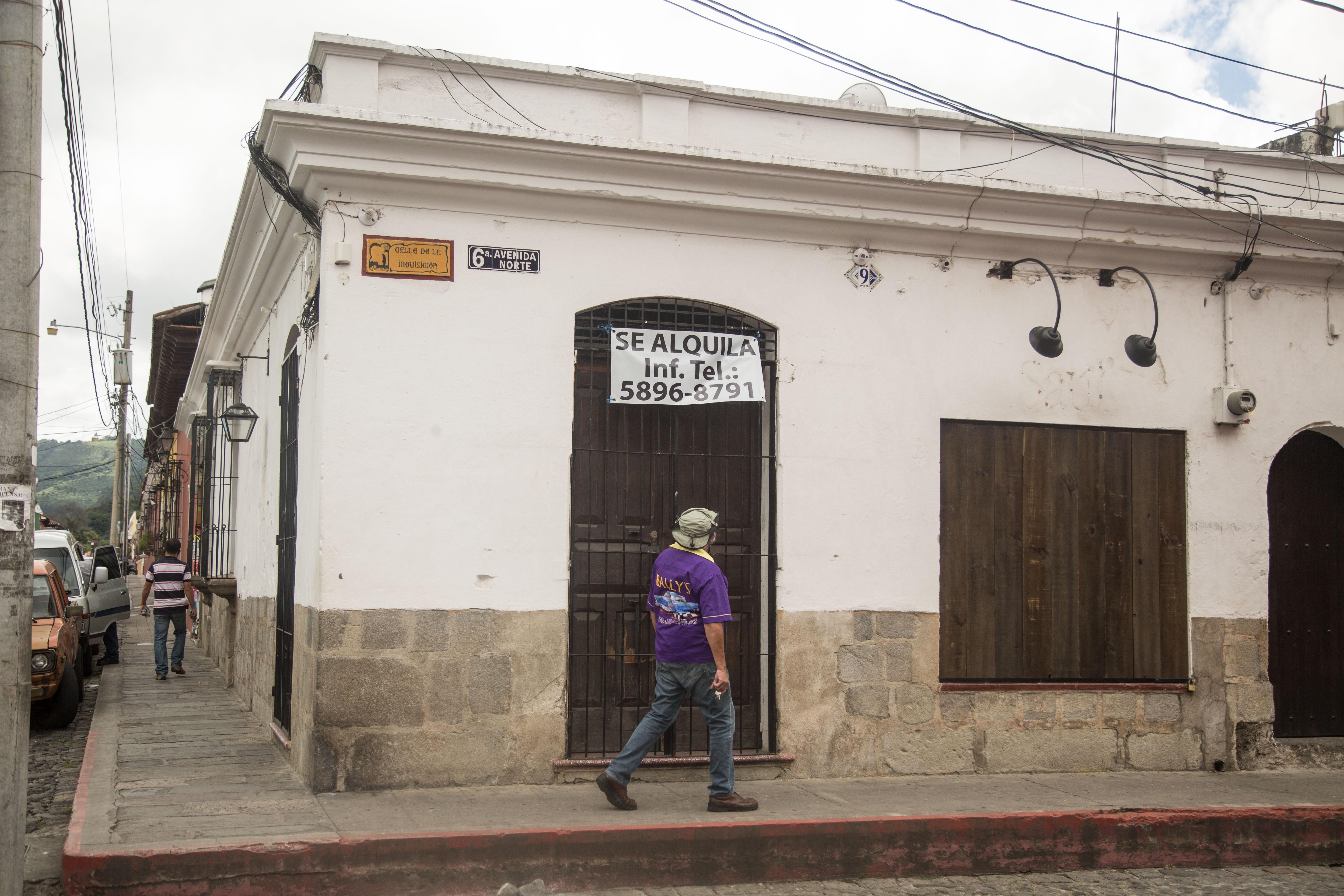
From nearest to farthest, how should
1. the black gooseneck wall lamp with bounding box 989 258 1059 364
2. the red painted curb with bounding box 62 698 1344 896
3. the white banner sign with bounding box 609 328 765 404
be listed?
the red painted curb with bounding box 62 698 1344 896 < the white banner sign with bounding box 609 328 765 404 < the black gooseneck wall lamp with bounding box 989 258 1059 364

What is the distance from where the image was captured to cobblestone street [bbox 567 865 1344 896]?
5.63m

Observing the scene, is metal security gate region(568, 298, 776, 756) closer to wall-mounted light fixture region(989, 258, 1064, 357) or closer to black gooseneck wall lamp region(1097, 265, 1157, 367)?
wall-mounted light fixture region(989, 258, 1064, 357)

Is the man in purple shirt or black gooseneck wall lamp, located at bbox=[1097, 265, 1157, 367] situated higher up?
black gooseneck wall lamp, located at bbox=[1097, 265, 1157, 367]

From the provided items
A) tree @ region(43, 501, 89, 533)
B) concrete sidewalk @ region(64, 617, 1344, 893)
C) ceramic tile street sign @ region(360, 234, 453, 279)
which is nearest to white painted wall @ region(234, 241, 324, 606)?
ceramic tile street sign @ region(360, 234, 453, 279)

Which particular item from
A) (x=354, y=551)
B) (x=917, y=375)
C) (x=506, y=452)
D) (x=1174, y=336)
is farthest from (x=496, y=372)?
(x=1174, y=336)

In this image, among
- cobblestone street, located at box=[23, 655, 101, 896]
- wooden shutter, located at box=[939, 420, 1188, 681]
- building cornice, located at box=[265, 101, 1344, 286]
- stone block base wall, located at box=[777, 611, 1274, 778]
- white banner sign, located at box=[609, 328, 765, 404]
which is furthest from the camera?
wooden shutter, located at box=[939, 420, 1188, 681]

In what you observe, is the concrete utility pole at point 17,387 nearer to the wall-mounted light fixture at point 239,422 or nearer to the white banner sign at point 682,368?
the white banner sign at point 682,368

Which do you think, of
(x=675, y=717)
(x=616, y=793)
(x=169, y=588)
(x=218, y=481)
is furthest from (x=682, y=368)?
(x=218, y=481)

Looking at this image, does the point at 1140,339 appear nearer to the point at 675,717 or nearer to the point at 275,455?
the point at 675,717

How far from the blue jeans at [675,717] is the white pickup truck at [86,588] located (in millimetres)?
8240

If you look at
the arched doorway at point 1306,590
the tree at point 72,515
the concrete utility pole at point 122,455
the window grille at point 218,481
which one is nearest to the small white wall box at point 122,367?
the concrete utility pole at point 122,455

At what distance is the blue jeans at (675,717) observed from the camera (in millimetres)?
6164

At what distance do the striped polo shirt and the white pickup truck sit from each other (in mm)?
851

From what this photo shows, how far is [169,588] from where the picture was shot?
1291 cm
